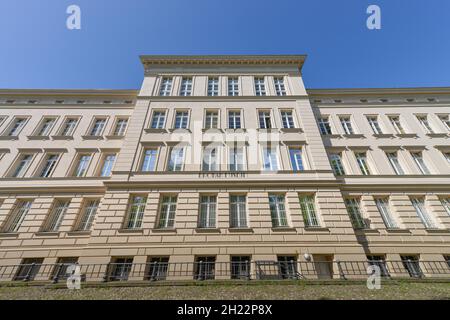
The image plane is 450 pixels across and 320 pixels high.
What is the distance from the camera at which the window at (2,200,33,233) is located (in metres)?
12.3

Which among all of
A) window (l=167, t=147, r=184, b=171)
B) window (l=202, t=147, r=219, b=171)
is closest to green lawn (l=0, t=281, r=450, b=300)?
window (l=202, t=147, r=219, b=171)

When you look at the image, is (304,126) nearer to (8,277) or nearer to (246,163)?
(246,163)

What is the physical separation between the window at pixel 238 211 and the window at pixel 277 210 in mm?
1831

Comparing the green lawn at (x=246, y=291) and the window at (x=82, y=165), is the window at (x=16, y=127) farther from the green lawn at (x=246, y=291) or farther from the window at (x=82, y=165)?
the green lawn at (x=246, y=291)

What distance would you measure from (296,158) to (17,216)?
2080 cm

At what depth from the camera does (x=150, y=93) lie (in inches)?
727

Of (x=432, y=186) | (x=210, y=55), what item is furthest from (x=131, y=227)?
(x=432, y=186)

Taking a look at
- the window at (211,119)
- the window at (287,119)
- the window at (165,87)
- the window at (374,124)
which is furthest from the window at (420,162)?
the window at (165,87)

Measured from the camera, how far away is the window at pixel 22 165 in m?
14.4

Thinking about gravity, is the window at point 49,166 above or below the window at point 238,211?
above

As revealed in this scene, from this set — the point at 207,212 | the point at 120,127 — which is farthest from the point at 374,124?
the point at 120,127

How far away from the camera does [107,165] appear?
15328 mm

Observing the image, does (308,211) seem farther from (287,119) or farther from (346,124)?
(346,124)

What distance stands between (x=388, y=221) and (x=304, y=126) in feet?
29.9
